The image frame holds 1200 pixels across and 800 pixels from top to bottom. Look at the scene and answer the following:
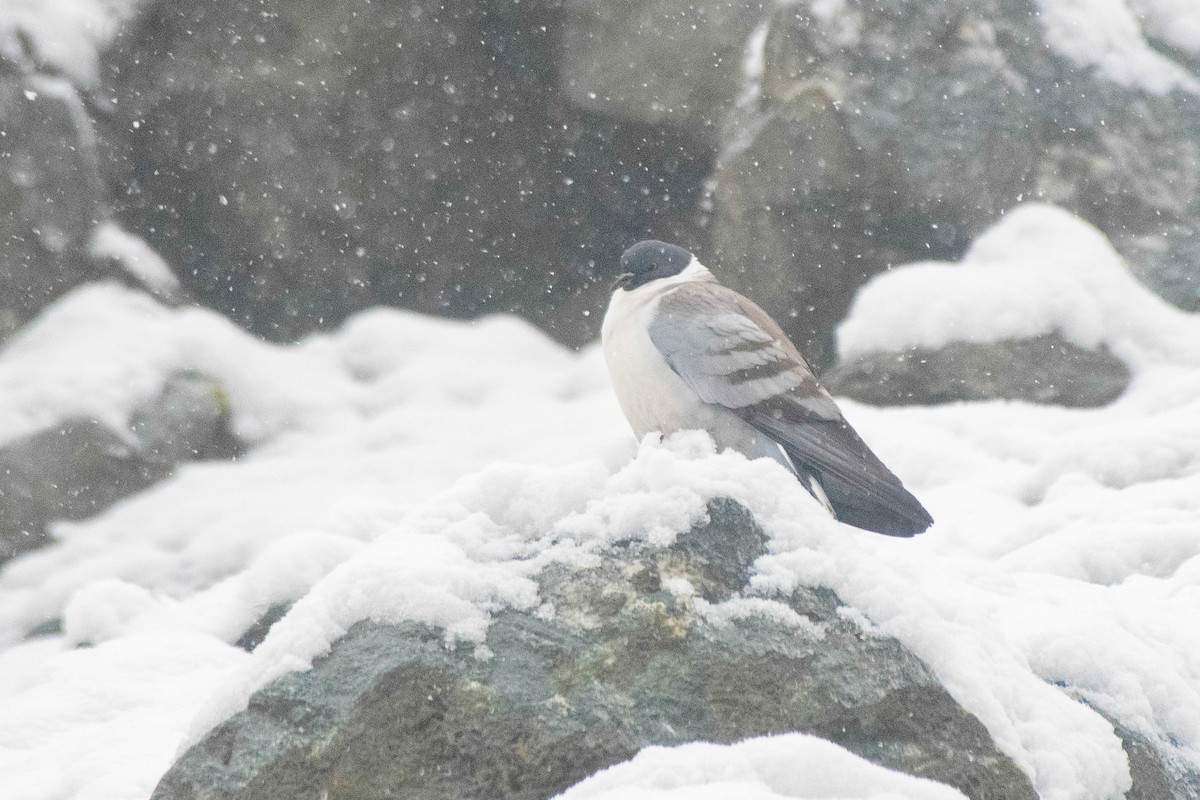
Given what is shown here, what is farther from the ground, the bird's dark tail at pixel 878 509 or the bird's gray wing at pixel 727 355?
the bird's gray wing at pixel 727 355

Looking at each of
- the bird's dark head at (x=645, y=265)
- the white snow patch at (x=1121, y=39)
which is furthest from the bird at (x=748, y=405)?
the white snow patch at (x=1121, y=39)

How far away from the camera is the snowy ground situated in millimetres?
2309

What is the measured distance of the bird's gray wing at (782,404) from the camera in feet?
11.1

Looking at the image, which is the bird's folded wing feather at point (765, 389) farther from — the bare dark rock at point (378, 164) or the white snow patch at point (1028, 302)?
the bare dark rock at point (378, 164)

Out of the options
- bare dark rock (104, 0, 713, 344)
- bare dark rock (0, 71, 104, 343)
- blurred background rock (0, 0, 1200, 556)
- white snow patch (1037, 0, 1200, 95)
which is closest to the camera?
bare dark rock (0, 71, 104, 343)

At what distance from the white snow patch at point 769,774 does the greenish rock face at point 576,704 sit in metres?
→ 0.15

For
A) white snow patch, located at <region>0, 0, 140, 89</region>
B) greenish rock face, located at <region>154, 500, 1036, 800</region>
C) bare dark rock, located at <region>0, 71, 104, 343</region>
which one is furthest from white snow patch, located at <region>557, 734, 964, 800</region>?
white snow patch, located at <region>0, 0, 140, 89</region>

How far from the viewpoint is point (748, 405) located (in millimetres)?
3418

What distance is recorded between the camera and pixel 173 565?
5863 millimetres

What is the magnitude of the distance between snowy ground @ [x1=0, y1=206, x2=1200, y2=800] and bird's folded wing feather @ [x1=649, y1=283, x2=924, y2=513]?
298mm

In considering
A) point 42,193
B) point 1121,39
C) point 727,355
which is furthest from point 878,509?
point 42,193

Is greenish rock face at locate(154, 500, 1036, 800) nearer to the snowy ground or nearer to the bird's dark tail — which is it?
the snowy ground

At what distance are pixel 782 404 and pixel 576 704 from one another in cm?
155

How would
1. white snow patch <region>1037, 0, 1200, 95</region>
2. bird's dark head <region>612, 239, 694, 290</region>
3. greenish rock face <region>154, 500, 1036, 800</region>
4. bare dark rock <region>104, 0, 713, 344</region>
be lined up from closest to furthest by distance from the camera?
greenish rock face <region>154, 500, 1036, 800</region>, bird's dark head <region>612, 239, 694, 290</region>, white snow patch <region>1037, 0, 1200, 95</region>, bare dark rock <region>104, 0, 713, 344</region>
